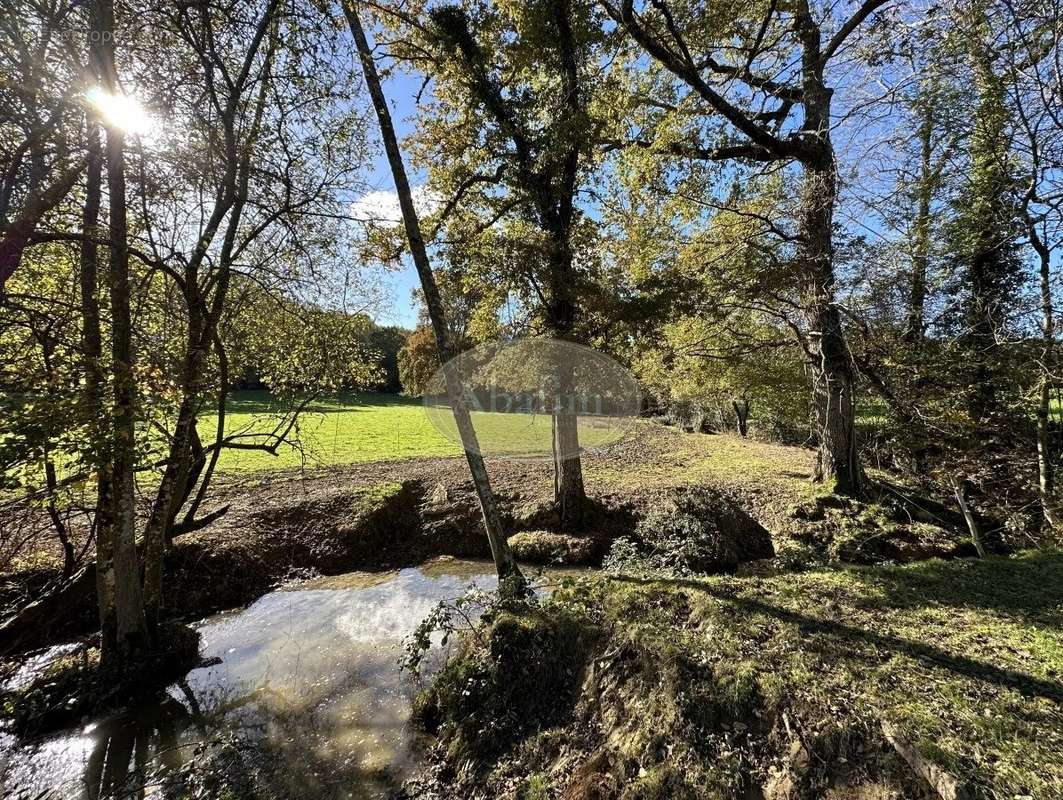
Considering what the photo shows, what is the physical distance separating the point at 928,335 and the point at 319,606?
34.6 feet

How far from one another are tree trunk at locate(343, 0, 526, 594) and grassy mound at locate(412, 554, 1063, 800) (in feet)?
3.10

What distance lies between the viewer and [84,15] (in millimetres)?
3555

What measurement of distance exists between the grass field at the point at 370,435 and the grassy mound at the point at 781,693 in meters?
4.37

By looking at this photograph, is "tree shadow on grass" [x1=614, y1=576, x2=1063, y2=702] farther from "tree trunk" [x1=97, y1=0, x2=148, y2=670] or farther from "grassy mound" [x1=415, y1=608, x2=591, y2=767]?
"tree trunk" [x1=97, y1=0, x2=148, y2=670]

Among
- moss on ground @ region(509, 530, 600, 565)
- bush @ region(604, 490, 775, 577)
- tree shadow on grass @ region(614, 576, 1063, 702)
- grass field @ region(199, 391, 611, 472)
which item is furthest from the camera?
grass field @ region(199, 391, 611, 472)

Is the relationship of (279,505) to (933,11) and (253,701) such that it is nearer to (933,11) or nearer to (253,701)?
(253,701)

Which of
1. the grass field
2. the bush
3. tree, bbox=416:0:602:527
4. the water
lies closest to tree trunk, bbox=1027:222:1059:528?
the bush

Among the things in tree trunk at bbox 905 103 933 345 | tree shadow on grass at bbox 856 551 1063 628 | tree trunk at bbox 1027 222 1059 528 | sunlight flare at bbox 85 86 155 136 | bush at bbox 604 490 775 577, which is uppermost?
sunlight flare at bbox 85 86 155 136

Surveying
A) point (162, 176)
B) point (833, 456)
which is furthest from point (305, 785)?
→ point (833, 456)

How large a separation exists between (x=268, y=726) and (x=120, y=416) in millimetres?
3171

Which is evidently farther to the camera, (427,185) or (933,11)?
(427,185)

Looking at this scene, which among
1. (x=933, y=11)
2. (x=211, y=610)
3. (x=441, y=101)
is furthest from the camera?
(x=441, y=101)

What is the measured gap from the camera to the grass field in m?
8.97

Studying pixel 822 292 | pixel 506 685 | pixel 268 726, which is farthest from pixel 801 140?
pixel 268 726
